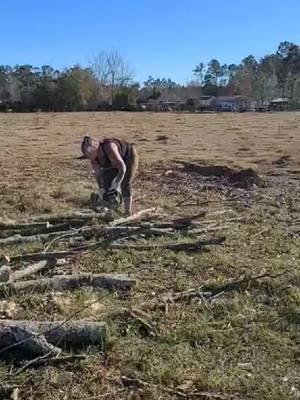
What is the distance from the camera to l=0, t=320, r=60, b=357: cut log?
3.39m

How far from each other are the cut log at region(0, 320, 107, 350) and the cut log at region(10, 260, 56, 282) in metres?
1.09

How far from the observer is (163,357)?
139 inches

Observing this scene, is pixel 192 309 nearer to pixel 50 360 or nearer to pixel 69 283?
pixel 69 283

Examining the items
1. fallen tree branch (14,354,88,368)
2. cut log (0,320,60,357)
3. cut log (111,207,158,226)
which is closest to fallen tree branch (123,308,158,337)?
fallen tree branch (14,354,88,368)

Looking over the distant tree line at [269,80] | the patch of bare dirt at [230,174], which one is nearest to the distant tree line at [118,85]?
the distant tree line at [269,80]

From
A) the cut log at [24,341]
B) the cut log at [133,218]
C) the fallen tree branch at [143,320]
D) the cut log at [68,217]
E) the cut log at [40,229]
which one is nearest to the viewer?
the cut log at [24,341]

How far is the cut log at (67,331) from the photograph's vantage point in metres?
3.49

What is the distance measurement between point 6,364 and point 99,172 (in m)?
4.07

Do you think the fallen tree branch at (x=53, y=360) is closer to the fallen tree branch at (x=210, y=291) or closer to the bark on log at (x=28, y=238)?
the fallen tree branch at (x=210, y=291)

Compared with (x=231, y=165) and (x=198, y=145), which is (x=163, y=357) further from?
(x=198, y=145)

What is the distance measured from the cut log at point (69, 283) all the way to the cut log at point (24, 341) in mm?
908

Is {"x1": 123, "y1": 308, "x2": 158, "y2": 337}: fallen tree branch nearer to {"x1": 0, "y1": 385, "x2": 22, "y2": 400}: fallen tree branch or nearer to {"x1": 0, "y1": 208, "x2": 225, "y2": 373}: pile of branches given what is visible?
{"x1": 0, "y1": 208, "x2": 225, "y2": 373}: pile of branches

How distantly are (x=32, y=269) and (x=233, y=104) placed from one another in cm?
7320

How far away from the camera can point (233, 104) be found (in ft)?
249
